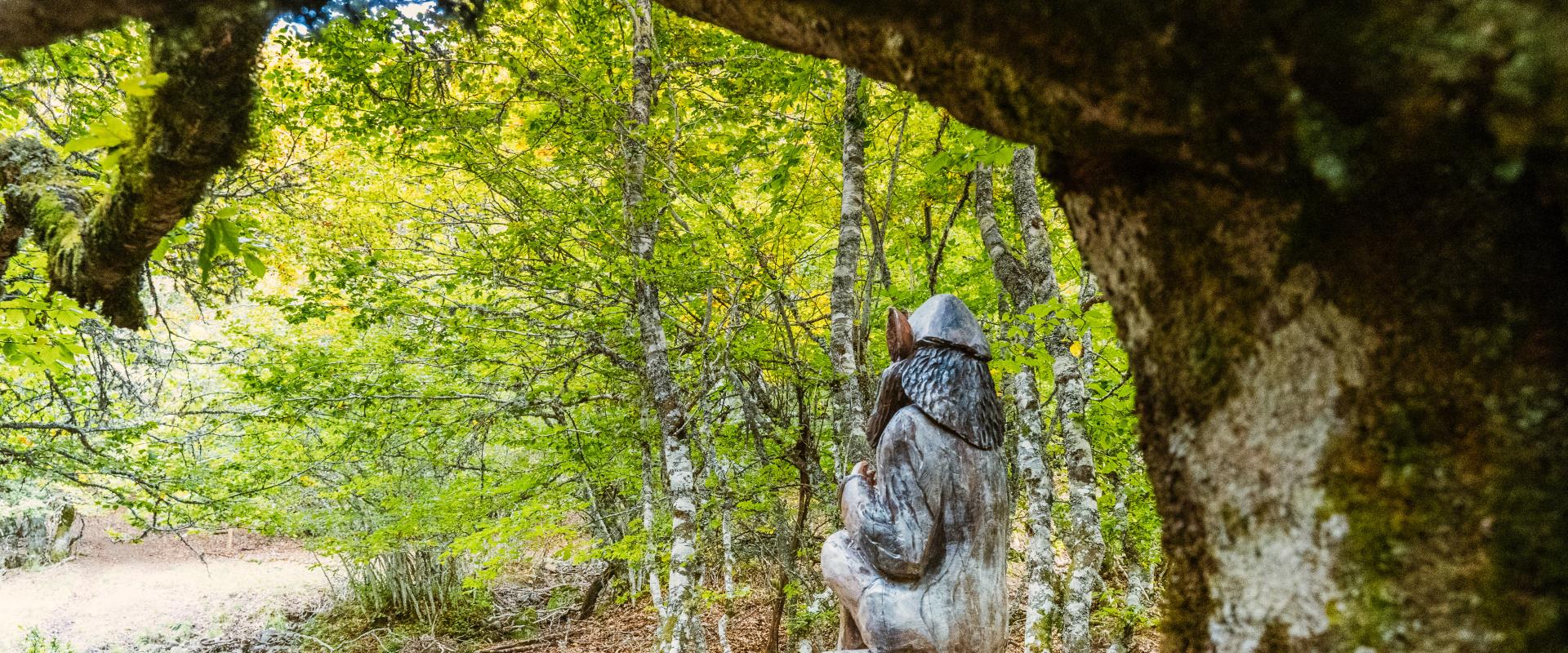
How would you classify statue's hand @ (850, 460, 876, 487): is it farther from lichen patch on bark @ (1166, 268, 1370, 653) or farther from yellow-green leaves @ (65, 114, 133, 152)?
yellow-green leaves @ (65, 114, 133, 152)

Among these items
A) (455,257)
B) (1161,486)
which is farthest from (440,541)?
(1161,486)

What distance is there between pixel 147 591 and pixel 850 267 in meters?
19.8

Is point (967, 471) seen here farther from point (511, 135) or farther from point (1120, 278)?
point (511, 135)

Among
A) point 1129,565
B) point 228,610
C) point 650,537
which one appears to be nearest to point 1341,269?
point 650,537

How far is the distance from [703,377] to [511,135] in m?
2.88

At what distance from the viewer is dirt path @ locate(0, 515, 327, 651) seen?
45.5 feet

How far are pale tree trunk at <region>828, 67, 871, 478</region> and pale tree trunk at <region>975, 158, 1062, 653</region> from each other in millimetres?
812

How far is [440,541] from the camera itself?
978 centimetres

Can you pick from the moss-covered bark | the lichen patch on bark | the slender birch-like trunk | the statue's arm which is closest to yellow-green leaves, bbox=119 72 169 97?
the moss-covered bark

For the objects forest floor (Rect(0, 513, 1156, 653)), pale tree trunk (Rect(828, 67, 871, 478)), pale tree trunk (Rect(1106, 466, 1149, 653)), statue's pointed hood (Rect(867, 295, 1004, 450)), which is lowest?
forest floor (Rect(0, 513, 1156, 653))

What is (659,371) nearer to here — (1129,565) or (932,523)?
(932,523)

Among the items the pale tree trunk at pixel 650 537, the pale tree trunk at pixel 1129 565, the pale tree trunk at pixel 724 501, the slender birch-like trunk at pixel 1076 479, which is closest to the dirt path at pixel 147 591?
the pale tree trunk at pixel 650 537

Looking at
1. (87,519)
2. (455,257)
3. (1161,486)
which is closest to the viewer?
(1161,486)

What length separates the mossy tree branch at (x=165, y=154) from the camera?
1.65 m
